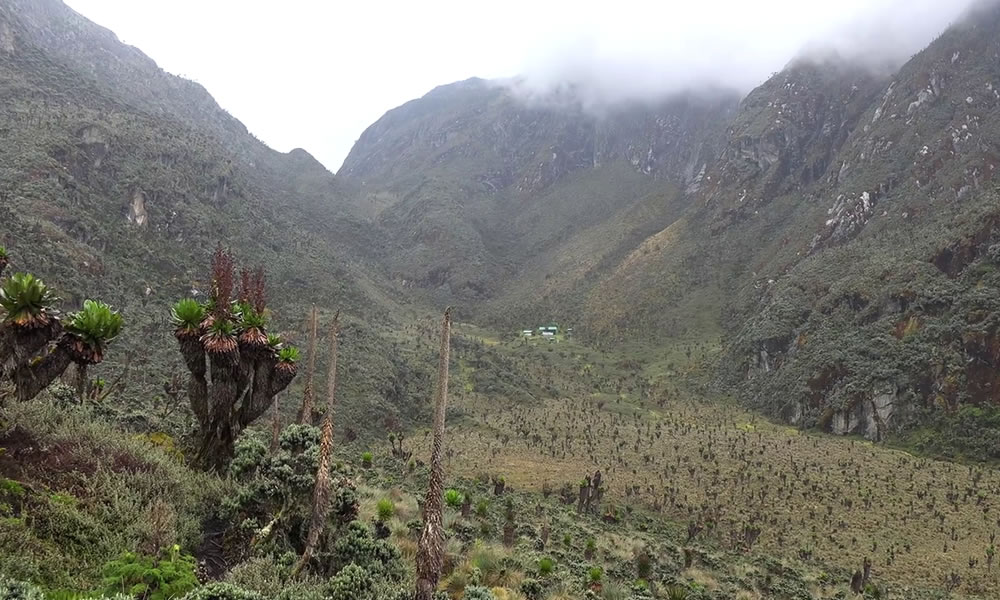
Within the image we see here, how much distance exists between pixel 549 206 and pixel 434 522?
160m

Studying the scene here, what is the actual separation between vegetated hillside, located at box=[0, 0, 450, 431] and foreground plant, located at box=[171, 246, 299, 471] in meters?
7.39

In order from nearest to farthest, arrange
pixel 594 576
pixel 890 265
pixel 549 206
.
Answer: pixel 594 576 < pixel 890 265 < pixel 549 206

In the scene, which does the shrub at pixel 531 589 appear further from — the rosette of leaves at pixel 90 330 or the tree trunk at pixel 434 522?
the rosette of leaves at pixel 90 330

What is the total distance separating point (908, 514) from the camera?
29.4m

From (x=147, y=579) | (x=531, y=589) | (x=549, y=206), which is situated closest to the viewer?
(x=147, y=579)

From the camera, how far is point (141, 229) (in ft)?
200

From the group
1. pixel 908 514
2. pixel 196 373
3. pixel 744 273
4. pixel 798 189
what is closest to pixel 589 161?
pixel 798 189

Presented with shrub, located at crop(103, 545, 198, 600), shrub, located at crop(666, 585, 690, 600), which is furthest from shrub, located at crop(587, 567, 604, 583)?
shrub, located at crop(103, 545, 198, 600)

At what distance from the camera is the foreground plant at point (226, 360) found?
12.3 m

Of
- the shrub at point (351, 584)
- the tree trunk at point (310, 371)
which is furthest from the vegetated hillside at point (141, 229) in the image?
the shrub at point (351, 584)

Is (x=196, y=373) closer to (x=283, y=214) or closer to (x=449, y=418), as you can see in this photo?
(x=449, y=418)

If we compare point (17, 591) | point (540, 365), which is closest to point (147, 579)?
point (17, 591)

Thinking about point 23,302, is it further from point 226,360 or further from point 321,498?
point 321,498

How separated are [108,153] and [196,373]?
229ft
